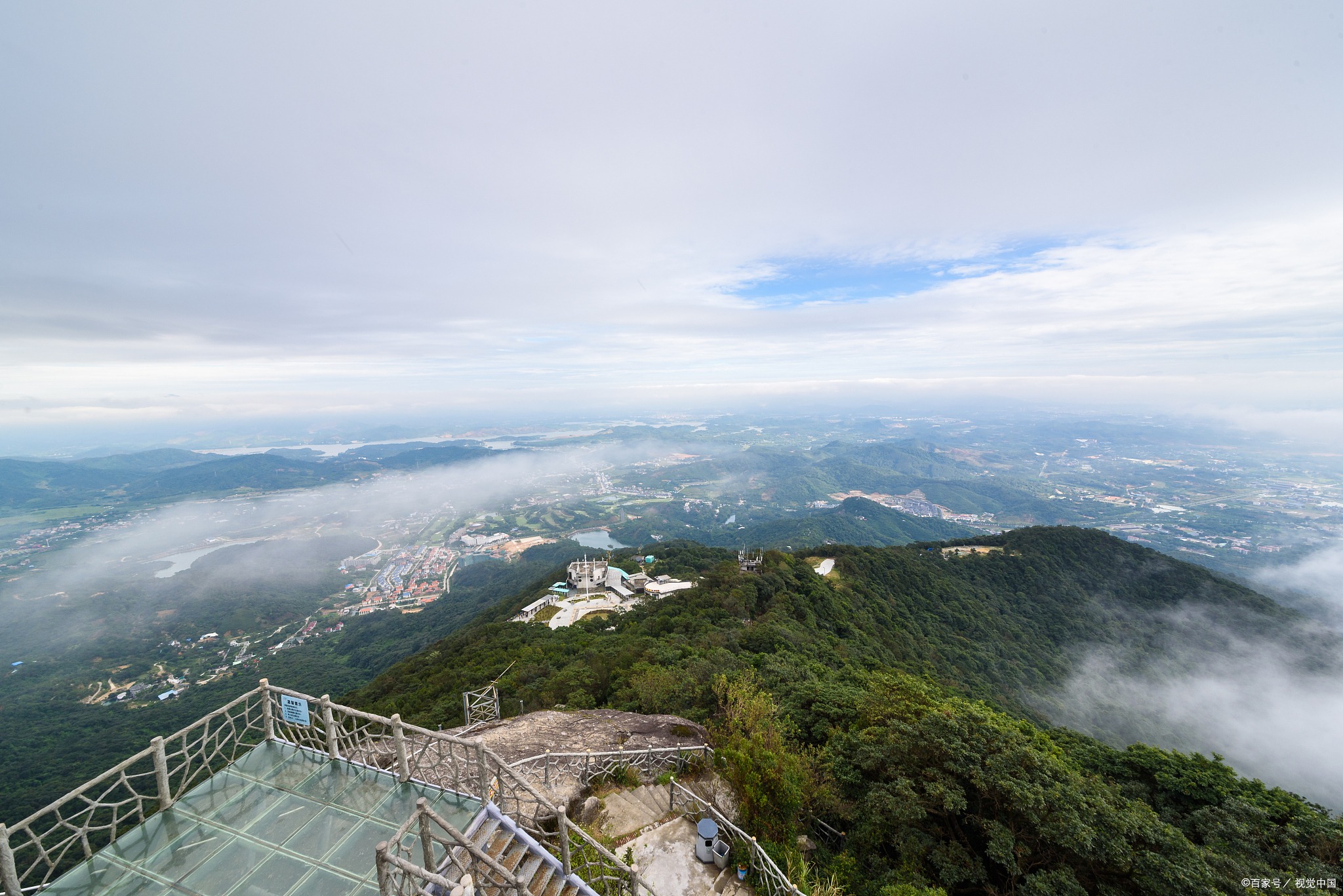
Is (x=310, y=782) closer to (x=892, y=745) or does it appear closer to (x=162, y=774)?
(x=162, y=774)

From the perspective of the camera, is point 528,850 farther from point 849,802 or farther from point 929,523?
point 929,523

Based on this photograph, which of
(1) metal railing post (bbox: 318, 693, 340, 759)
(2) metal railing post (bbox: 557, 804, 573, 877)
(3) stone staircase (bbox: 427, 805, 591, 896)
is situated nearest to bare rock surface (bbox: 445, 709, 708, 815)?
(3) stone staircase (bbox: 427, 805, 591, 896)

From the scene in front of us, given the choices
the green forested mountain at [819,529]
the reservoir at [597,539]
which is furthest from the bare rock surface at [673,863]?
the reservoir at [597,539]

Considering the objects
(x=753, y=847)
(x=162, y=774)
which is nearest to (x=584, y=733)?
(x=753, y=847)

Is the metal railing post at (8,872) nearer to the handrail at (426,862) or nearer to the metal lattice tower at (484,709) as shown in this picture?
the handrail at (426,862)

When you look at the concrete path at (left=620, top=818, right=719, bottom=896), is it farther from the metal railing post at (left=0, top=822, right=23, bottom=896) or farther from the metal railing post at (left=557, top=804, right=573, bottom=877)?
the metal railing post at (left=0, top=822, right=23, bottom=896)

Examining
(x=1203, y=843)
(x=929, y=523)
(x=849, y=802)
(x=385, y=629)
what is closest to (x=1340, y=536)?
(x=929, y=523)
